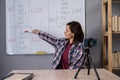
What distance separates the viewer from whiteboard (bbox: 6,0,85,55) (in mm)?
3434

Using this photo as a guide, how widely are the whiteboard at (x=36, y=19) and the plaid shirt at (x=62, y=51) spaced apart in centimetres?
16

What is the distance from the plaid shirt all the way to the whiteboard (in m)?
0.16

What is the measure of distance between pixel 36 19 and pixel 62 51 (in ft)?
2.26

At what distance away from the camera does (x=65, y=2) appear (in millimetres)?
3426

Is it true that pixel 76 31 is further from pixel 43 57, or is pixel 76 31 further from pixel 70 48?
pixel 43 57

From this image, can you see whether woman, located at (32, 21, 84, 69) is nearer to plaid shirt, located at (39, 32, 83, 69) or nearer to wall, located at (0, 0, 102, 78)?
plaid shirt, located at (39, 32, 83, 69)

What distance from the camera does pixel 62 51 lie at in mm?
3109

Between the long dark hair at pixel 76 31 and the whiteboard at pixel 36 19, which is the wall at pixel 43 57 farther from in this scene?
the long dark hair at pixel 76 31

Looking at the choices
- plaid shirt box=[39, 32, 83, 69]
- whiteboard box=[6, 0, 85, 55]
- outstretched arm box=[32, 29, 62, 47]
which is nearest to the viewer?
plaid shirt box=[39, 32, 83, 69]

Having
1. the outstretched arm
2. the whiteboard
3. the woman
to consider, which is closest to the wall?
the whiteboard

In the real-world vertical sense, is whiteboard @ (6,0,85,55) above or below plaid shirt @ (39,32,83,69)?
above

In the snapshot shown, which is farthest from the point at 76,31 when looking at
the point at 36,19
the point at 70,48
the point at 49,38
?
the point at 36,19

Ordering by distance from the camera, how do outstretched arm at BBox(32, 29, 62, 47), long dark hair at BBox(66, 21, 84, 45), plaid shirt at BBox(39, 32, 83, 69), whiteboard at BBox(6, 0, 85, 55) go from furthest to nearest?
whiteboard at BBox(6, 0, 85, 55) < outstretched arm at BBox(32, 29, 62, 47) < long dark hair at BBox(66, 21, 84, 45) < plaid shirt at BBox(39, 32, 83, 69)

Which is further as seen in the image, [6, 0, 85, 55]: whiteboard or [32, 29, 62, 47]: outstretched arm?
[6, 0, 85, 55]: whiteboard
